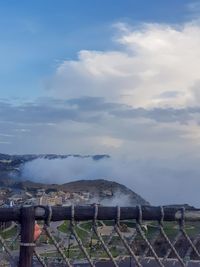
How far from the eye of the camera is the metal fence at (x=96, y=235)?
13.2 feet

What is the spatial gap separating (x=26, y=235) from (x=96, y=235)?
56cm

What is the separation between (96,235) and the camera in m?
4.15

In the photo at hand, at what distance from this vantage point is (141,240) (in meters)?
4.49

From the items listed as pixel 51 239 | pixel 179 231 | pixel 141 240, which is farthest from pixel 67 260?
pixel 179 231

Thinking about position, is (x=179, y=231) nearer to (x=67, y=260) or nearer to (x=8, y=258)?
(x=67, y=260)

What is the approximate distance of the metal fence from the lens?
13.2 ft

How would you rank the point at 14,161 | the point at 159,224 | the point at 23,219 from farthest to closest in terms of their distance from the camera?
the point at 14,161 → the point at 159,224 → the point at 23,219

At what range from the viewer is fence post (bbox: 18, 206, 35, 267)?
3.98 meters

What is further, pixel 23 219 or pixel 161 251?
pixel 161 251

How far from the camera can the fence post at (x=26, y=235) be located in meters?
3.98

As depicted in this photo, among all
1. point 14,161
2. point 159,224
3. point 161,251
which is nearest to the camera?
point 159,224

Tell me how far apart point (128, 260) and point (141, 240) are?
0.21 m

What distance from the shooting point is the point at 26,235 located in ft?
13.1

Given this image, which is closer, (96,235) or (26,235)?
(26,235)
